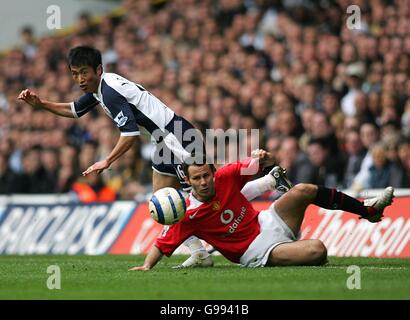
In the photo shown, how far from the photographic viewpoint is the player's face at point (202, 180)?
1005cm

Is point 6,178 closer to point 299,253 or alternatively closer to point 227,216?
point 227,216

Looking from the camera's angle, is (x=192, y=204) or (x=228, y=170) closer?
(x=192, y=204)

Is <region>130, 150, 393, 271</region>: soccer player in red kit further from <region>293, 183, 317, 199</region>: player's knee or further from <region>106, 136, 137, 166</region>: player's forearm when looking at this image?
<region>106, 136, 137, 166</region>: player's forearm

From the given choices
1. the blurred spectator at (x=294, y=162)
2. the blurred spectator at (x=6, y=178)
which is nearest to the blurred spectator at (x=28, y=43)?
the blurred spectator at (x=6, y=178)

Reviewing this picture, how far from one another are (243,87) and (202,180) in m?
8.22

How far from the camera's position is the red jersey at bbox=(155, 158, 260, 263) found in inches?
402

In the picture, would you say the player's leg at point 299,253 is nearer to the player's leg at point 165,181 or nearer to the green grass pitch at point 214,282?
the green grass pitch at point 214,282

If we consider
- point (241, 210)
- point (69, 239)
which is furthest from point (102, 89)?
point (69, 239)

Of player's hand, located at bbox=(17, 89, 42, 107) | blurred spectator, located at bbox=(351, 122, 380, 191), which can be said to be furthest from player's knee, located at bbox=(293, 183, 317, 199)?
blurred spectator, located at bbox=(351, 122, 380, 191)

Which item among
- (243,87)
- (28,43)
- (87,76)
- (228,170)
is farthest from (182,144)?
(28,43)

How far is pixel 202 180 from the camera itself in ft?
32.9

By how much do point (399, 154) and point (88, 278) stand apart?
241 inches

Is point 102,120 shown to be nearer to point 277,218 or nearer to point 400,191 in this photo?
point 400,191

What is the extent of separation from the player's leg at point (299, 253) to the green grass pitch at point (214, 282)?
0.64 ft
